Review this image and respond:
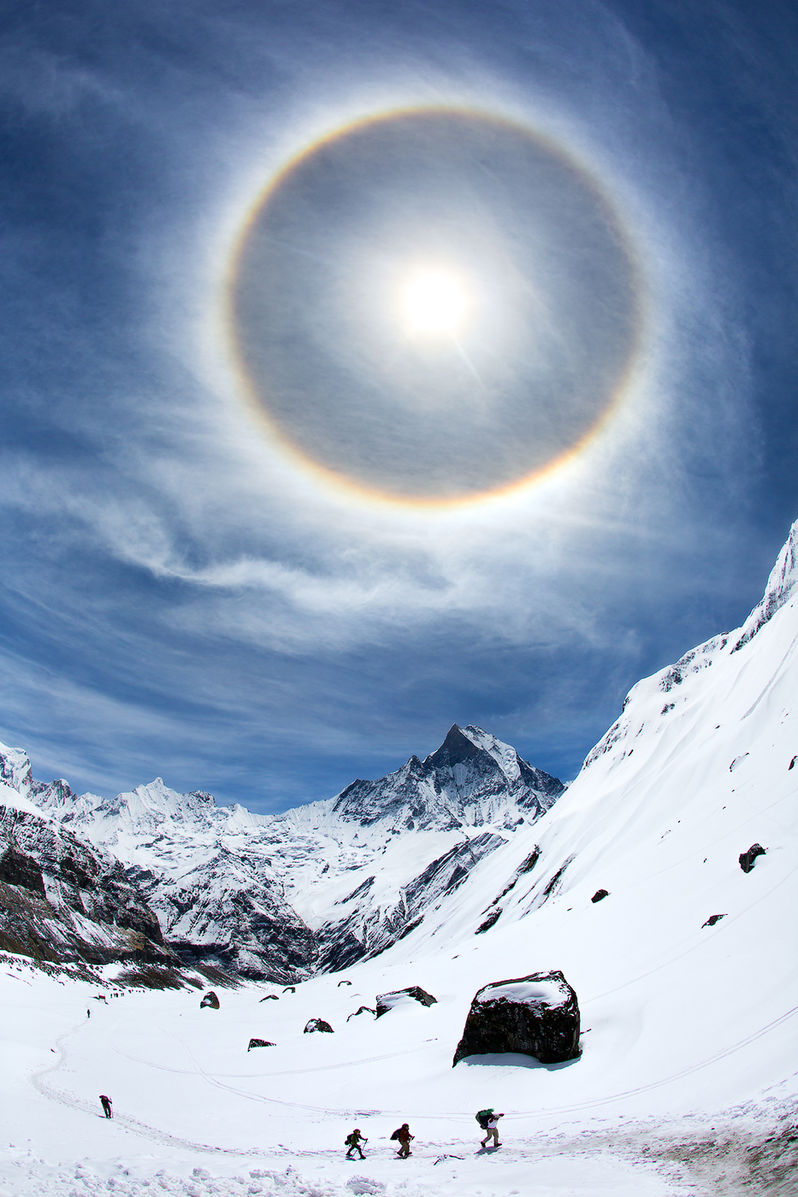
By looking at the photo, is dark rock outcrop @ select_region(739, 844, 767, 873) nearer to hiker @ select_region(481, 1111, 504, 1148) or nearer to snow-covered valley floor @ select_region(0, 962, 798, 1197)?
snow-covered valley floor @ select_region(0, 962, 798, 1197)

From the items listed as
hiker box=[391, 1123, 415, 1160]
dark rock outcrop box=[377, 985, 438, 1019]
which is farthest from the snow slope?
Result: dark rock outcrop box=[377, 985, 438, 1019]

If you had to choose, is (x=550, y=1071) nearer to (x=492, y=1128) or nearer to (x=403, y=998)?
(x=492, y=1128)

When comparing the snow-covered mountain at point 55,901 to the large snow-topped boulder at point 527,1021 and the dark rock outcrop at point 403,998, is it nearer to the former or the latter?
the dark rock outcrop at point 403,998

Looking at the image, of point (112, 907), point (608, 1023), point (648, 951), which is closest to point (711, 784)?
point (648, 951)

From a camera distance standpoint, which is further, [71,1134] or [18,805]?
[18,805]

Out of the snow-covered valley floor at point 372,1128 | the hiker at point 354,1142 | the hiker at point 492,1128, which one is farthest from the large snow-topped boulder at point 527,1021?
the hiker at point 354,1142

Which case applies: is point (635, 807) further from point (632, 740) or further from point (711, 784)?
point (632, 740)

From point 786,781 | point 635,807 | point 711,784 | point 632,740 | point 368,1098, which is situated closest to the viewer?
point 368,1098
